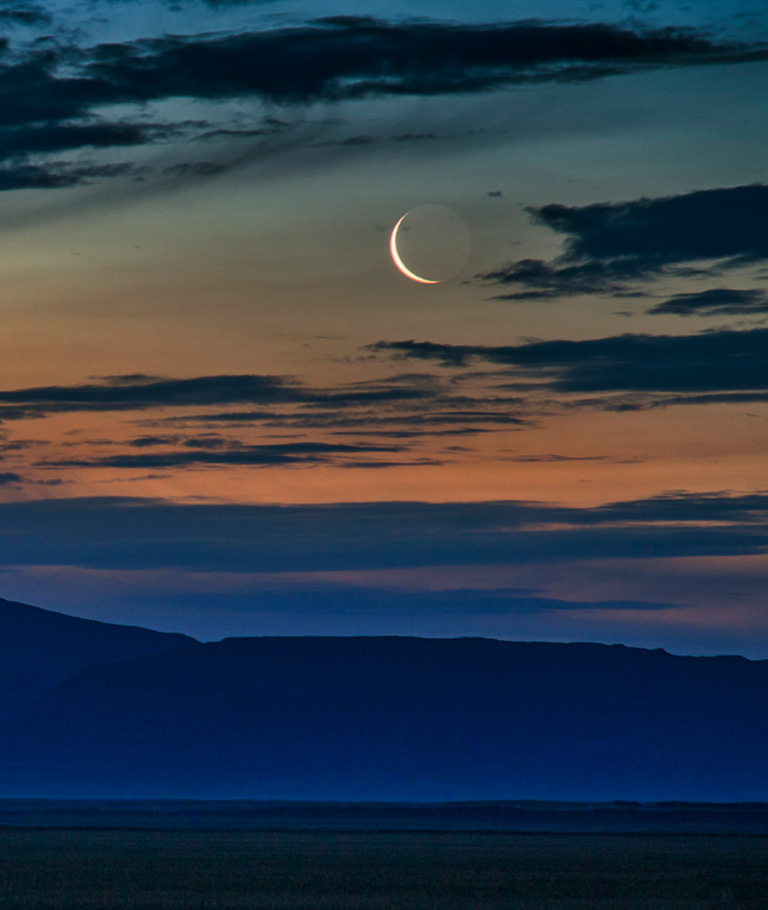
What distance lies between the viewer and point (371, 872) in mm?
64000

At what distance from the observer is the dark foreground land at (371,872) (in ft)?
159

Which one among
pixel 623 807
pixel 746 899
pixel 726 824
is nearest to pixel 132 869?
pixel 746 899

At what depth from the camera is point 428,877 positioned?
198 ft

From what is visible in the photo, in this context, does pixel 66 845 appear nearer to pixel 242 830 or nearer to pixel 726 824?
pixel 242 830

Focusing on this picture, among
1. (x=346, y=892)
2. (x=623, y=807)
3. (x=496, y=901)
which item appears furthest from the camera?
(x=623, y=807)

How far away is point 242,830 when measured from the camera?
111062 mm

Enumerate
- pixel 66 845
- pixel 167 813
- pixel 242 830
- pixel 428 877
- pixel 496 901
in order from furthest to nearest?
pixel 167 813 → pixel 242 830 → pixel 66 845 → pixel 428 877 → pixel 496 901

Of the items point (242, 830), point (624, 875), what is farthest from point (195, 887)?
point (242, 830)

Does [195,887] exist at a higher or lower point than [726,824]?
higher

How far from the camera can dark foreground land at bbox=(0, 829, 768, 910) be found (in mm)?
48344

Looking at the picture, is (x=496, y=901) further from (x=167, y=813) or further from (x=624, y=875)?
(x=167, y=813)

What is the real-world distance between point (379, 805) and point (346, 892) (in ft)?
455

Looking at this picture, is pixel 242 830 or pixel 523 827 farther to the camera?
pixel 523 827

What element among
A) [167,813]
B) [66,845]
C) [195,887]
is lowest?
[167,813]
